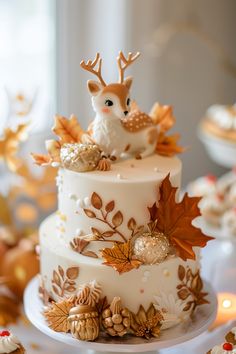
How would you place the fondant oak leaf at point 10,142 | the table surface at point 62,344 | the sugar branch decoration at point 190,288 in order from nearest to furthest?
1. the sugar branch decoration at point 190,288
2. the table surface at point 62,344
3. the fondant oak leaf at point 10,142

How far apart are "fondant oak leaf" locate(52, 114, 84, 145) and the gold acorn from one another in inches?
11.6

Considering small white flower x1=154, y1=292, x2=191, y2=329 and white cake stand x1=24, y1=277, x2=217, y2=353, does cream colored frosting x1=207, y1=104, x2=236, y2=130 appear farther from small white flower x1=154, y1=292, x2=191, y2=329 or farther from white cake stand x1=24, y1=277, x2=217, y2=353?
small white flower x1=154, y1=292, x2=191, y2=329

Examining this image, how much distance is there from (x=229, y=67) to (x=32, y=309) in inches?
51.3

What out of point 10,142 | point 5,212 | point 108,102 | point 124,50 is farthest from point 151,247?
point 124,50

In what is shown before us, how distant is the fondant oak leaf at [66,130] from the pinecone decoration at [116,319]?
0.33 metres

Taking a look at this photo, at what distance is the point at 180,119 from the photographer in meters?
2.50

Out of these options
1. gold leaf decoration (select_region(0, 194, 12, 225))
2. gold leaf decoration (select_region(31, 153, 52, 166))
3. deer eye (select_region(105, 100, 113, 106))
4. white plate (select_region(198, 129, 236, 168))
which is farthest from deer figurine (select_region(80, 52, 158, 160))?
white plate (select_region(198, 129, 236, 168))

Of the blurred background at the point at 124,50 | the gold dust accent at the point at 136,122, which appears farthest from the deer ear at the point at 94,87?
the blurred background at the point at 124,50

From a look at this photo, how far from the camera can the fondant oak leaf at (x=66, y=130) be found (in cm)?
140

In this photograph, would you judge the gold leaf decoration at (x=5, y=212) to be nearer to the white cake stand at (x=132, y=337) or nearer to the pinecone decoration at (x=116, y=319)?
the white cake stand at (x=132, y=337)

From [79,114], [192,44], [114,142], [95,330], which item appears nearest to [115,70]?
[79,114]

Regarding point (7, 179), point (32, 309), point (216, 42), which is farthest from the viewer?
point (216, 42)

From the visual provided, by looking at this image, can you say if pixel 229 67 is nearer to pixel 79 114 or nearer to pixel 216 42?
pixel 216 42

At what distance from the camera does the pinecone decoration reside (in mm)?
1295
